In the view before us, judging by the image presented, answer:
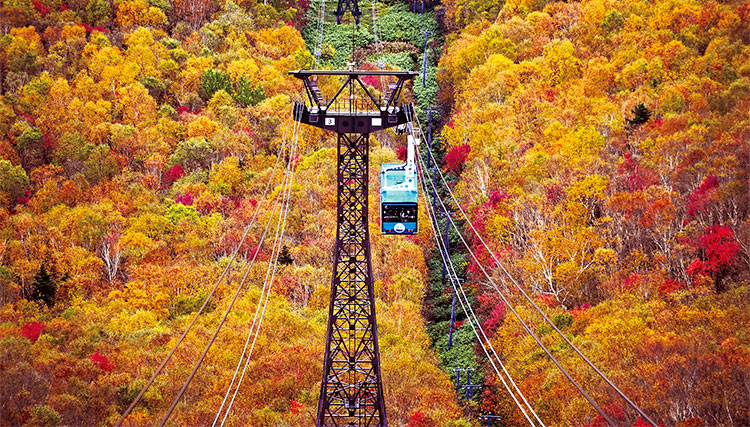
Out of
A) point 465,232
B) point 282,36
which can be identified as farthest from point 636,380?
point 282,36

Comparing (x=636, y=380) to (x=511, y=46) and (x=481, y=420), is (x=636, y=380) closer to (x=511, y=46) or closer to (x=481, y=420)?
(x=481, y=420)

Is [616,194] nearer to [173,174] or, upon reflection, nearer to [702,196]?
[702,196]

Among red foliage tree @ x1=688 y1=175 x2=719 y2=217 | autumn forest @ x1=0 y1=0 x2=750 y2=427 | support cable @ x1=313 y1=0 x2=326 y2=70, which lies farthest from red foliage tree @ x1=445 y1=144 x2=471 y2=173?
support cable @ x1=313 y1=0 x2=326 y2=70

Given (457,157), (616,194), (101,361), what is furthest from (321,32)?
(101,361)

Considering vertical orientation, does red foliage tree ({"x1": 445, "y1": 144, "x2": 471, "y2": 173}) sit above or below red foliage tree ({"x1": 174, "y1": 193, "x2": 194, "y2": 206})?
above

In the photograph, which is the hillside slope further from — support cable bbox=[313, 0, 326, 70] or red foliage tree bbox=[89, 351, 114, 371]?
red foliage tree bbox=[89, 351, 114, 371]

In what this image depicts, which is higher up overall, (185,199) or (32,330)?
(185,199)

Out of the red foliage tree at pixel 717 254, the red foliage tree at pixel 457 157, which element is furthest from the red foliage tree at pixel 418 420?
the red foliage tree at pixel 457 157
